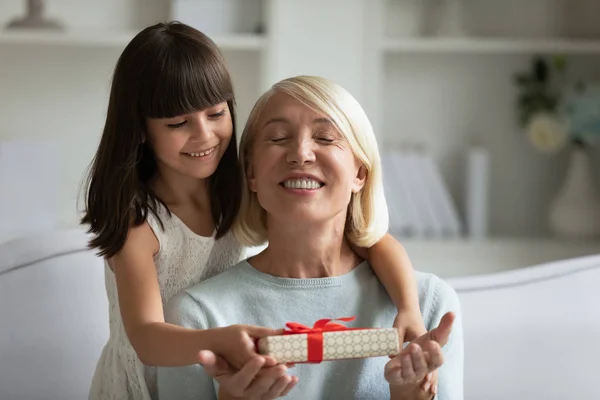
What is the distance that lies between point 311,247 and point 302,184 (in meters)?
0.13

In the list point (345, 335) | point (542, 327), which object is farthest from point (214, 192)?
point (542, 327)

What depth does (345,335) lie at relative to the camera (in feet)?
3.90

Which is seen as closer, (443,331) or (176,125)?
(443,331)

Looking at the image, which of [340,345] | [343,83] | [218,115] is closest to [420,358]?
[340,345]

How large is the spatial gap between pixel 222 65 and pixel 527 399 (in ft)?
2.84

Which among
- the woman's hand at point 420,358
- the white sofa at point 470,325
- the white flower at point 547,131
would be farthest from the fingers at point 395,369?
the white flower at point 547,131

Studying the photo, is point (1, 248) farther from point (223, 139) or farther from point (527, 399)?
point (527, 399)

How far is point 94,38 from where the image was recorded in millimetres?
3209

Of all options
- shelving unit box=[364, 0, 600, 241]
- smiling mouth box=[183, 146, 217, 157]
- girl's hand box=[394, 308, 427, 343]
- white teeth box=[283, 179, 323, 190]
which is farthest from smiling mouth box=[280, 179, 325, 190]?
shelving unit box=[364, 0, 600, 241]

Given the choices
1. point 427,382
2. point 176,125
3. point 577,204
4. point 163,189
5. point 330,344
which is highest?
point 176,125

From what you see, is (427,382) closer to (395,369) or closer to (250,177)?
(395,369)

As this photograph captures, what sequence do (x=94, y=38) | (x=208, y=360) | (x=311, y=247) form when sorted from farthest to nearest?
(x=94, y=38) → (x=311, y=247) → (x=208, y=360)

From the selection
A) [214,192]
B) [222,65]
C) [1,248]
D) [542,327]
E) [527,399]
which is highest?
[222,65]

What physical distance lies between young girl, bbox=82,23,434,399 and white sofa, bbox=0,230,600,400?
21 centimetres
